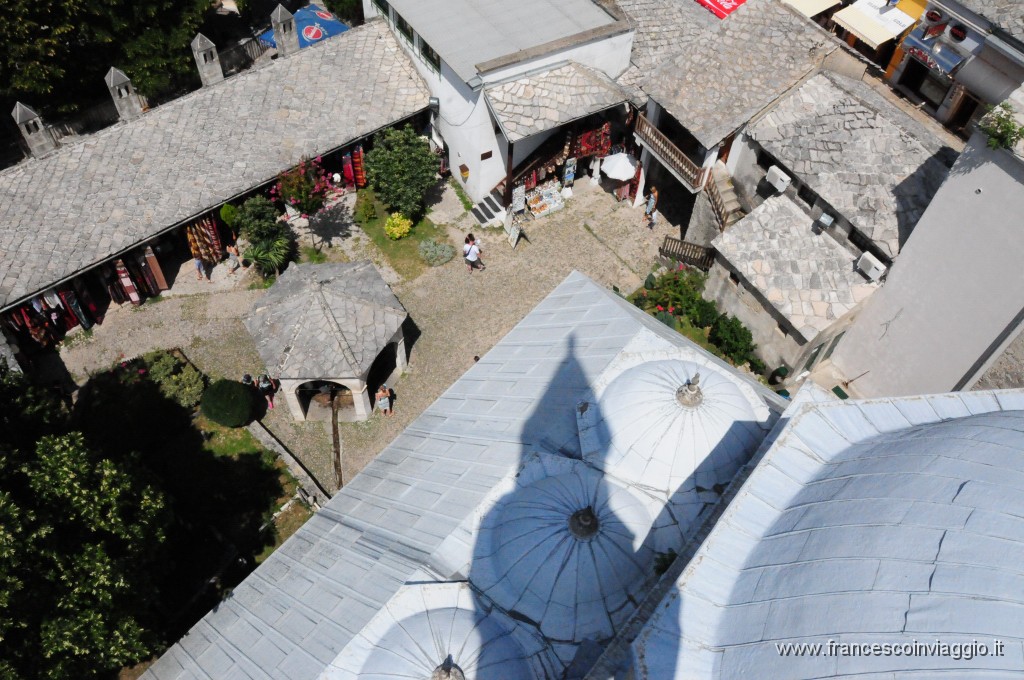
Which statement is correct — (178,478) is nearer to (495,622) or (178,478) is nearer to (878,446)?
A: (495,622)

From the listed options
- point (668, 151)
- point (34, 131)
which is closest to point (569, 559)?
point (668, 151)

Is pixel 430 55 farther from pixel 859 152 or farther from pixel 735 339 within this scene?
pixel 859 152

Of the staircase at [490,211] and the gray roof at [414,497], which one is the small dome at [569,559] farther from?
the staircase at [490,211]

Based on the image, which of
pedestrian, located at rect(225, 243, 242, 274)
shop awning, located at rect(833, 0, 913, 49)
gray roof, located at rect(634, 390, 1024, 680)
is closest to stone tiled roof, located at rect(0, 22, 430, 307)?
pedestrian, located at rect(225, 243, 242, 274)

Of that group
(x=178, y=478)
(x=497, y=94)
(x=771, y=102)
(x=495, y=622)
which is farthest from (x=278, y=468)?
(x=771, y=102)

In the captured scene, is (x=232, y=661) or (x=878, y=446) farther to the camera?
(x=232, y=661)

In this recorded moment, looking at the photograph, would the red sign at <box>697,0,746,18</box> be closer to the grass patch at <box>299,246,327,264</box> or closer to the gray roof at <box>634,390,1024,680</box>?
the grass patch at <box>299,246,327,264</box>

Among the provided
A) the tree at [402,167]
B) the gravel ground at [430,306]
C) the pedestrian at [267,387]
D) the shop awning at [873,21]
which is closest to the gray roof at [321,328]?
the pedestrian at [267,387]
